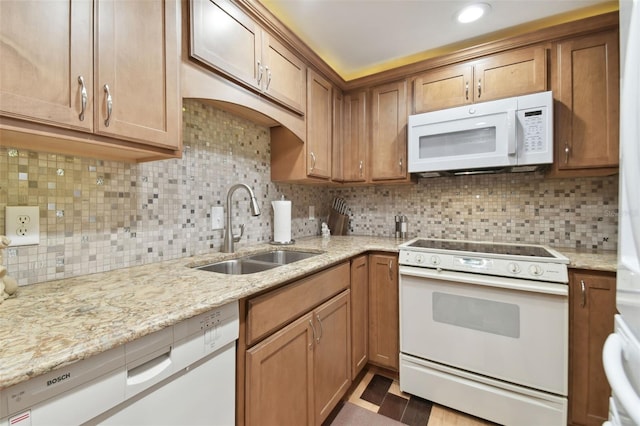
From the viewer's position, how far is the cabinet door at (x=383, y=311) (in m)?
1.90

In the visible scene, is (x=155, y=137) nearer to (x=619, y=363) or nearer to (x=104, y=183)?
(x=104, y=183)

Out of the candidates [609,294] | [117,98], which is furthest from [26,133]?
[609,294]

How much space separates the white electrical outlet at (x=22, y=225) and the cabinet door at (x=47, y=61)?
41cm

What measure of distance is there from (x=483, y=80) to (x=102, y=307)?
7.92ft

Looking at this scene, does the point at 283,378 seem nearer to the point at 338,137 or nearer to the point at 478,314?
the point at 478,314

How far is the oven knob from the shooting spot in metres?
1.45

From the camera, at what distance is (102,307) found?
0.76 meters

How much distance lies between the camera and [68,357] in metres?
0.52

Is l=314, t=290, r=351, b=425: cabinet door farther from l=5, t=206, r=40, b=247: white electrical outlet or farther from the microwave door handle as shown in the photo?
the microwave door handle

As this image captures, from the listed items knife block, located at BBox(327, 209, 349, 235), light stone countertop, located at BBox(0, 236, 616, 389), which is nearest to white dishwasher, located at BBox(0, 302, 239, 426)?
light stone countertop, located at BBox(0, 236, 616, 389)

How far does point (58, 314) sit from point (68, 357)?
0.91 ft

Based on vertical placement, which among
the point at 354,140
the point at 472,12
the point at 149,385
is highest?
the point at 472,12

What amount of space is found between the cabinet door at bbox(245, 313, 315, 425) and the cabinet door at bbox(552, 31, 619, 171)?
188 cm

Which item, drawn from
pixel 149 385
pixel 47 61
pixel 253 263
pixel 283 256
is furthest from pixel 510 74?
pixel 149 385
